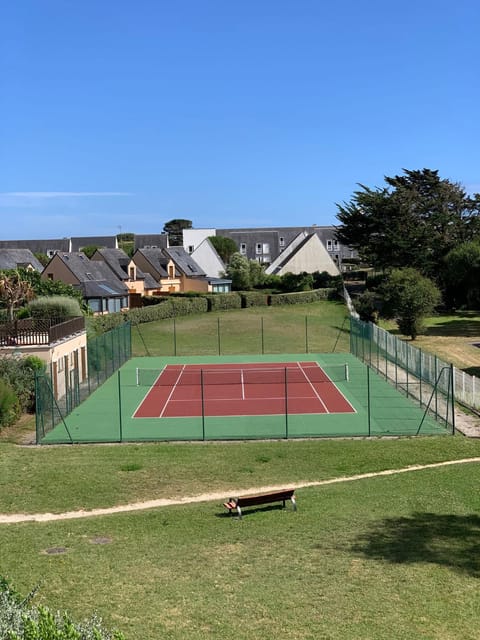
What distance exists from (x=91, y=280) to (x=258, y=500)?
1990 inches

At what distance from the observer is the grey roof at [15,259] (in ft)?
216

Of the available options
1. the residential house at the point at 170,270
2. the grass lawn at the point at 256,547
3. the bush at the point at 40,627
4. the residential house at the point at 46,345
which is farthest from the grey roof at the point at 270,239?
the bush at the point at 40,627

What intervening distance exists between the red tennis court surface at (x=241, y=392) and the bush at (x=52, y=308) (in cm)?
604

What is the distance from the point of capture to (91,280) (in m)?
64.2

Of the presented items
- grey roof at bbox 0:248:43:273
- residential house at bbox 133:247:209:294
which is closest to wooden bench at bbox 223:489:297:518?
grey roof at bbox 0:248:43:273

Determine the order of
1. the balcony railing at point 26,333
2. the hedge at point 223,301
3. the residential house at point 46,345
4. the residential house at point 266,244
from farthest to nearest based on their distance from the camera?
the residential house at point 266,244 → the hedge at point 223,301 → the balcony railing at point 26,333 → the residential house at point 46,345

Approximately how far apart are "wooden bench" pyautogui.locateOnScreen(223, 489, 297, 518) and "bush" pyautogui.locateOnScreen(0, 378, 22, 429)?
12.9 meters

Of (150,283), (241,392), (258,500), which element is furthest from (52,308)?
(150,283)

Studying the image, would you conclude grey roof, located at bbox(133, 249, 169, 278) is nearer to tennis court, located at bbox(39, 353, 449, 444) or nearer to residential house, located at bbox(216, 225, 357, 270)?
tennis court, located at bbox(39, 353, 449, 444)

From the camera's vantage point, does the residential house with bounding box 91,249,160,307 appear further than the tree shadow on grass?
Yes

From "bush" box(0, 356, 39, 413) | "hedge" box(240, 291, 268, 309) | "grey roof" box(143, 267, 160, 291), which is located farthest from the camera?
"grey roof" box(143, 267, 160, 291)

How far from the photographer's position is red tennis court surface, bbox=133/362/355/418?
3075 centimetres

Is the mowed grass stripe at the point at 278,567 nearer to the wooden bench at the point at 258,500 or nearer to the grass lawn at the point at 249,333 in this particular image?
the wooden bench at the point at 258,500

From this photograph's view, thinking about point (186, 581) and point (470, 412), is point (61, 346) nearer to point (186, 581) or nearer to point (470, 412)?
point (470, 412)
